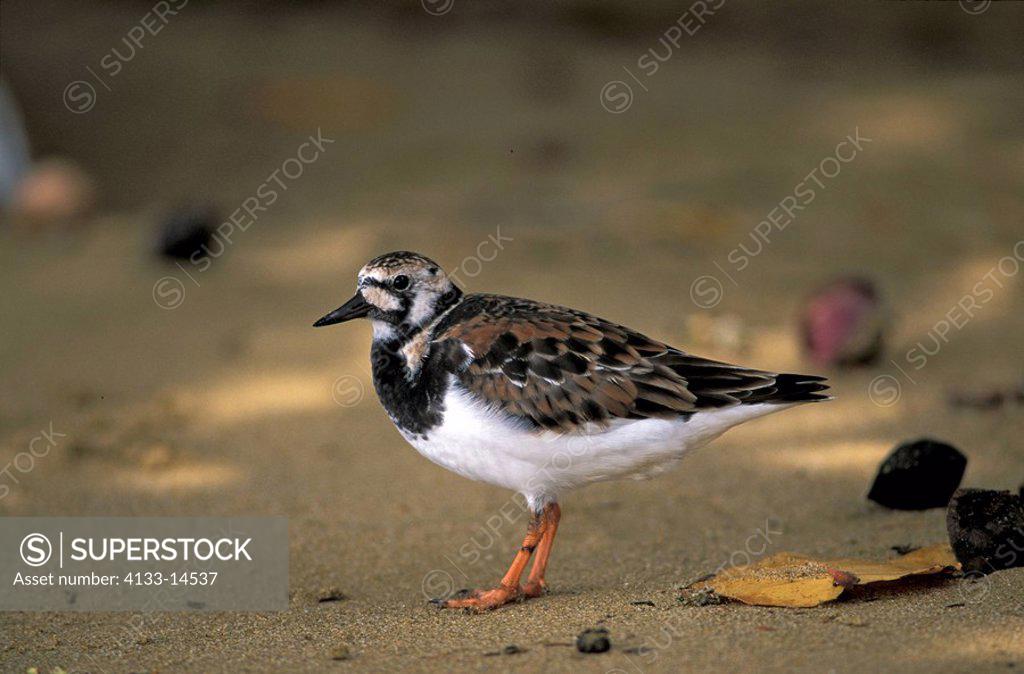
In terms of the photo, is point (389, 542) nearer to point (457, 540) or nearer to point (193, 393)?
point (457, 540)

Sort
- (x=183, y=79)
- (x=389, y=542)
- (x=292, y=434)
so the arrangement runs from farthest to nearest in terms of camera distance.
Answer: (x=183, y=79)
(x=292, y=434)
(x=389, y=542)

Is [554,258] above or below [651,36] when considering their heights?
A: below

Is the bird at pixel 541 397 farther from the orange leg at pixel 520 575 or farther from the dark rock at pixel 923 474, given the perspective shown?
the dark rock at pixel 923 474

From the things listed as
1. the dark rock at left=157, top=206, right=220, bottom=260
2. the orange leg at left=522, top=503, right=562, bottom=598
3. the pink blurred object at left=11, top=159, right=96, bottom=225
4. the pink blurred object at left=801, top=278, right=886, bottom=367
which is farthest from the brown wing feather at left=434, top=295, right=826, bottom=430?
the pink blurred object at left=11, top=159, right=96, bottom=225

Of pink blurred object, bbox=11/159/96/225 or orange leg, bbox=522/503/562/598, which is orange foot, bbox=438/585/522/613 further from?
pink blurred object, bbox=11/159/96/225

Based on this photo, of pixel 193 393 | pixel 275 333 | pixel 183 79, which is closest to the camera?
pixel 193 393

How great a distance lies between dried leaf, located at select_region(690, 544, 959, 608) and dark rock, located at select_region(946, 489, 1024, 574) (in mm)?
75

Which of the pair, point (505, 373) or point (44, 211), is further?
point (44, 211)

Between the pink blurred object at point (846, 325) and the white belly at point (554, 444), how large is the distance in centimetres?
256

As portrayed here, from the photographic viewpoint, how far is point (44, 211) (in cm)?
941

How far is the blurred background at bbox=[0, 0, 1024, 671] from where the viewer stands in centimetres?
491

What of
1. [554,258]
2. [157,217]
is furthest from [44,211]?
[554,258]

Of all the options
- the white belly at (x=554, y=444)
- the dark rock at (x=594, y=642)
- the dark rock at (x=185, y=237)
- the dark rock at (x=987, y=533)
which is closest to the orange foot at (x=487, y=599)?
the white belly at (x=554, y=444)

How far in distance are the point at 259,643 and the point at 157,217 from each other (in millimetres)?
6364
